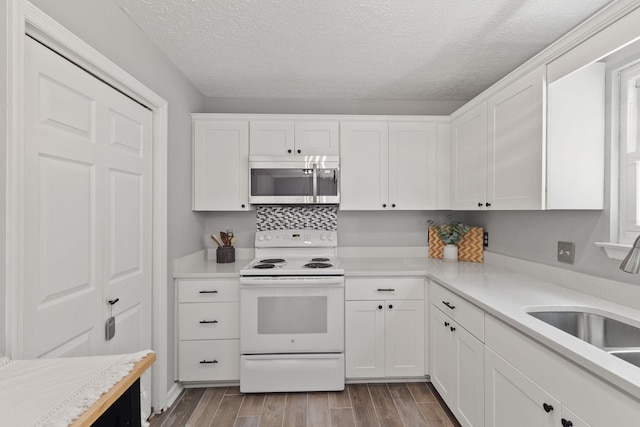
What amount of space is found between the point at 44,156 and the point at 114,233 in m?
0.57

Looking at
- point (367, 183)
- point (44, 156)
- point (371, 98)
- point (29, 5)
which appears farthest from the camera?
point (371, 98)

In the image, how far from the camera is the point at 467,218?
3213 mm

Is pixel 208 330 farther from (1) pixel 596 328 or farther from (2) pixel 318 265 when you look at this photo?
(1) pixel 596 328

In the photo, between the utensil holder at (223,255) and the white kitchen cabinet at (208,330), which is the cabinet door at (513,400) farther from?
the utensil holder at (223,255)

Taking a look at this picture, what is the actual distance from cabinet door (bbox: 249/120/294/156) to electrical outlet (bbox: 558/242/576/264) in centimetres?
203

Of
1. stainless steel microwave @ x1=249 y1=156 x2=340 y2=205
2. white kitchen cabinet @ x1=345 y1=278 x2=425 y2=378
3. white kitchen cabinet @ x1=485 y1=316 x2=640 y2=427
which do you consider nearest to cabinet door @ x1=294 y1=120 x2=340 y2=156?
stainless steel microwave @ x1=249 y1=156 x2=340 y2=205

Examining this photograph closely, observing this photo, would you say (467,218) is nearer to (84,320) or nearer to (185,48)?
(185,48)

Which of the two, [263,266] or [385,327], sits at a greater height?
[263,266]

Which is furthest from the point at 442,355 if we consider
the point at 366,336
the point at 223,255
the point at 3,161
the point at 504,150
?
the point at 3,161

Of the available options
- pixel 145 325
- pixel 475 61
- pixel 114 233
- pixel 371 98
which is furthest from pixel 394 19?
pixel 145 325

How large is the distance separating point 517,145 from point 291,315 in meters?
1.83

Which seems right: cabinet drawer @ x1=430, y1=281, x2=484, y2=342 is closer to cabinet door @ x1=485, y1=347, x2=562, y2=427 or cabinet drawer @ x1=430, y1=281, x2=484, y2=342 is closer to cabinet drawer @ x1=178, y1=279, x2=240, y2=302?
cabinet door @ x1=485, y1=347, x2=562, y2=427

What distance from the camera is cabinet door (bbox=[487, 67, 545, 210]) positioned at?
5.75 feet

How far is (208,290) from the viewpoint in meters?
2.45
